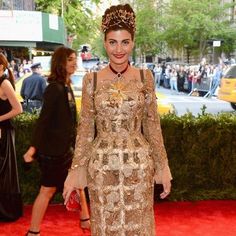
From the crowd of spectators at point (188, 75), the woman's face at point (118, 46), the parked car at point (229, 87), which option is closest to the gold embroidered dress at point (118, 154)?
the woman's face at point (118, 46)

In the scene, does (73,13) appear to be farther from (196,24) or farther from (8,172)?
(8,172)

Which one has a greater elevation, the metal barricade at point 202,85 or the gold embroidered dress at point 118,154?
the gold embroidered dress at point 118,154

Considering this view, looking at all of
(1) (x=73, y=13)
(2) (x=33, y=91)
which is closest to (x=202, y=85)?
(1) (x=73, y=13)

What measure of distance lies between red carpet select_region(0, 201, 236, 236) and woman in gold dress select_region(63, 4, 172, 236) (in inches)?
70.9

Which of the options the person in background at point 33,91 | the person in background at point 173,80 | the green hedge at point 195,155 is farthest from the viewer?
the person in background at point 173,80

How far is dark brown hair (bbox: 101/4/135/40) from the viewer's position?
261 centimetres

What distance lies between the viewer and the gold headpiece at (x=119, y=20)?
2611 millimetres

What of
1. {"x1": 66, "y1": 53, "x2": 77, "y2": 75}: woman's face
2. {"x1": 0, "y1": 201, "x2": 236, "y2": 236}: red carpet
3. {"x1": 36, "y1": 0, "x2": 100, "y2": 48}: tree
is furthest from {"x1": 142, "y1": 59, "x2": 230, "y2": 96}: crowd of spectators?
{"x1": 66, "y1": 53, "x2": 77, "y2": 75}: woman's face

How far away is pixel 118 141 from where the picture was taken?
2588 millimetres

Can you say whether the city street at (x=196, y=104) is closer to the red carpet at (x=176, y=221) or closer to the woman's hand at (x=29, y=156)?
the red carpet at (x=176, y=221)

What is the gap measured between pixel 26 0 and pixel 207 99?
13.4 meters

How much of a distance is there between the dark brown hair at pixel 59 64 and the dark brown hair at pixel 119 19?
3.79 feet

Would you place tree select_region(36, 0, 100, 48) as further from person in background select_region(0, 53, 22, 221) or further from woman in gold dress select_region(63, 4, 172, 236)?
woman in gold dress select_region(63, 4, 172, 236)

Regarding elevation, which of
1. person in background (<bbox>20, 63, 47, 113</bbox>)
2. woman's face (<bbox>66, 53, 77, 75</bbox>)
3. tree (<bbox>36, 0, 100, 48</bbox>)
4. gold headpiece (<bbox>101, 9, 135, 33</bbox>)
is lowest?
person in background (<bbox>20, 63, 47, 113</bbox>)
